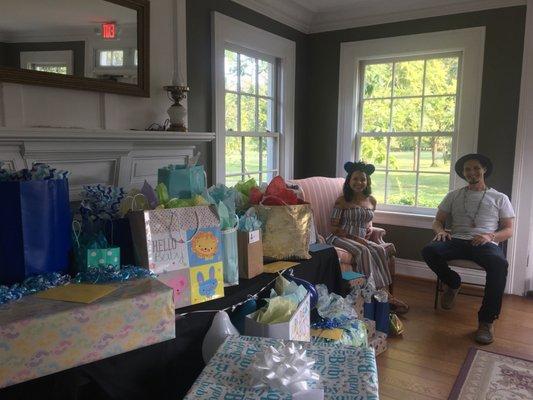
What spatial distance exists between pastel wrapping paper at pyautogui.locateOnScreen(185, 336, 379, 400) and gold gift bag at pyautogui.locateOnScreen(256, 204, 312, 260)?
85cm

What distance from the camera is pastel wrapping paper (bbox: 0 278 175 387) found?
103 cm

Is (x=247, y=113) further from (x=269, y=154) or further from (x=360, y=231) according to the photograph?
(x=360, y=231)

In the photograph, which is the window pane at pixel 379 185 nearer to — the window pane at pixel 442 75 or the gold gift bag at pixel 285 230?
the window pane at pixel 442 75

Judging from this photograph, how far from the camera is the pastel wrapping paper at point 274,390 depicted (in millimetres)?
974

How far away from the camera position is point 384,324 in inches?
107

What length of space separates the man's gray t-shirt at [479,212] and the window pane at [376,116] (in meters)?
1.10

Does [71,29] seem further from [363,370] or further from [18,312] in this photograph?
[363,370]

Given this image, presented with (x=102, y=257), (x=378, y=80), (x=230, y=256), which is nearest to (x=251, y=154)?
(x=378, y=80)

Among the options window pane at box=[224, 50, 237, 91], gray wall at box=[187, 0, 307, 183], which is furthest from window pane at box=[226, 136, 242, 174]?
window pane at box=[224, 50, 237, 91]

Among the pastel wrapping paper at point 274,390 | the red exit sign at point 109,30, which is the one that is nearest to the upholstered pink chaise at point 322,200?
the red exit sign at point 109,30

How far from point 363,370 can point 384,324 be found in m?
1.77

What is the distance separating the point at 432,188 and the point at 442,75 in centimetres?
102

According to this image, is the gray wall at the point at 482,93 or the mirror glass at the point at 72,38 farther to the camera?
the gray wall at the point at 482,93

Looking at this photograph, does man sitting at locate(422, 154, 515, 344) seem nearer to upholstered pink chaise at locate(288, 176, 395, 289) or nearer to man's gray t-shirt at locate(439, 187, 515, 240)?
man's gray t-shirt at locate(439, 187, 515, 240)
